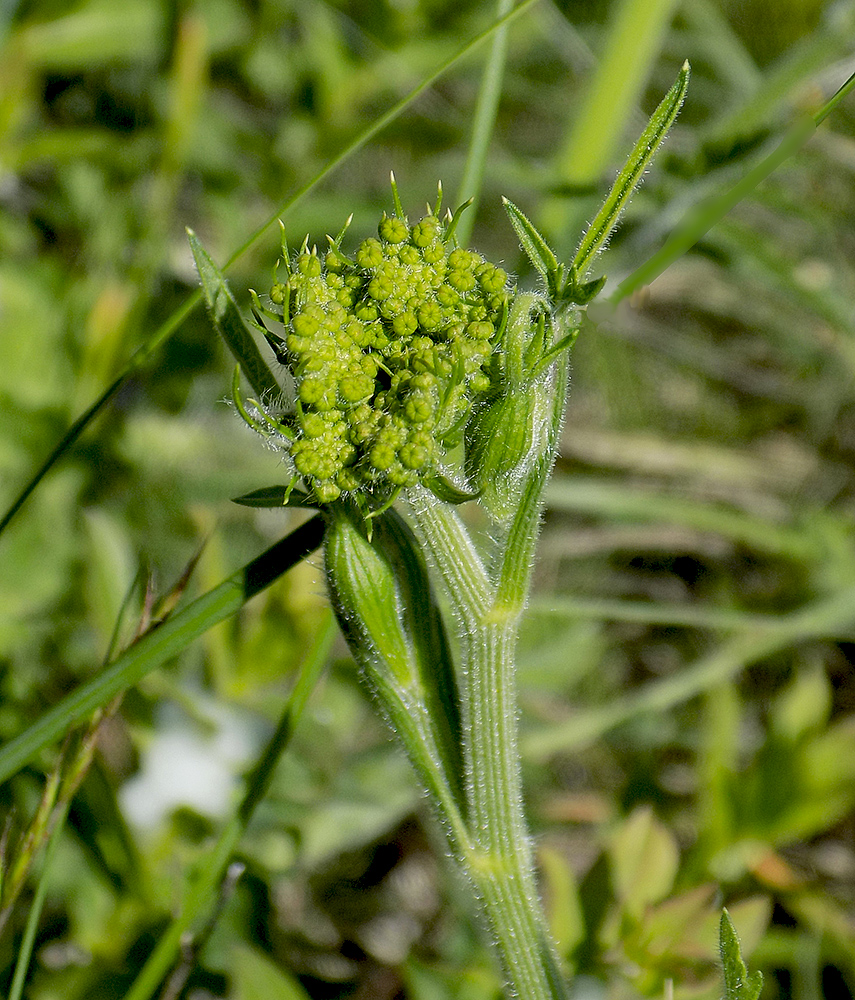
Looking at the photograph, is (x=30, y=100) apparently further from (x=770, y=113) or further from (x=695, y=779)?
(x=695, y=779)

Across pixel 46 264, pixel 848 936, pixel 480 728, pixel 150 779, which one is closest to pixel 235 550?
pixel 150 779

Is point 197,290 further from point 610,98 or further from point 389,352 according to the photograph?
point 610,98

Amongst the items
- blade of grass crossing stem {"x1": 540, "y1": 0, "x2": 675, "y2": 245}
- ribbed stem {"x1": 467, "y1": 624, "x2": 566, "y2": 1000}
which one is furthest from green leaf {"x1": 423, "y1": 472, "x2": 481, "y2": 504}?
blade of grass crossing stem {"x1": 540, "y1": 0, "x2": 675, "y2": 245}

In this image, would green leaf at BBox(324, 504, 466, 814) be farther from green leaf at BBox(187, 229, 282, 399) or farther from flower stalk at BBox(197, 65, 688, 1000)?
green leaf at BBox(187, 229, 282, 399)

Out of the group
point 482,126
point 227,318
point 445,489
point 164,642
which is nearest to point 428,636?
point 445,489

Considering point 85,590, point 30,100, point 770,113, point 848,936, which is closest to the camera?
point 848,936

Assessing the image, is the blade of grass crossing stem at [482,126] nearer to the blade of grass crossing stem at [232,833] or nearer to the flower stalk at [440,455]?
the flower stalk at [440,455]

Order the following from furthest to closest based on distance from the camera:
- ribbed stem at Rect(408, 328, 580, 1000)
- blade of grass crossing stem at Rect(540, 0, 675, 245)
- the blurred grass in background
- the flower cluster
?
blade of grass crossing stem at Rect(540, 0, 675, 245) → the blurred grass in background → ribbed stem at Rect(408, 328, 580, 1000) → the flower cluster
